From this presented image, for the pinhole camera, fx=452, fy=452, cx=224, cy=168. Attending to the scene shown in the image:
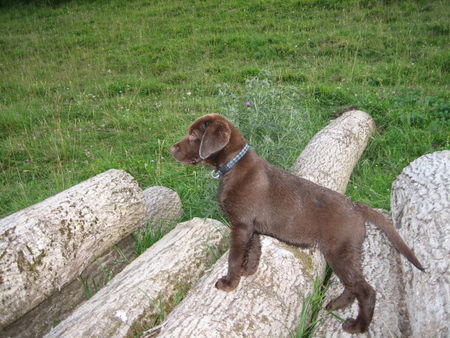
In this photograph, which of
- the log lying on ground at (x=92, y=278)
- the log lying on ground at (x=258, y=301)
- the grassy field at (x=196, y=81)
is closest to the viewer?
the log lying on ground at (x=258, y=301)

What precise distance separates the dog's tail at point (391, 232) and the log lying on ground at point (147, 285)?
4.65 ft

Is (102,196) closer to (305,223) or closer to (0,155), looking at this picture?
(305,223)

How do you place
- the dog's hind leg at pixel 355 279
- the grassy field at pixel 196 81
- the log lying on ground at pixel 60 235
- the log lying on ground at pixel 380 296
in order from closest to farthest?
the dog's hind leg at pixel 355 279 < the log lying on ground at pixel 380 296 < the log lying on ground at pixel 60 235 < the grassy field at pixel 196 81

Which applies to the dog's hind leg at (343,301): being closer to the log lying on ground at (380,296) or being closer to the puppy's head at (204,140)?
the log lying on ground at (380,296)

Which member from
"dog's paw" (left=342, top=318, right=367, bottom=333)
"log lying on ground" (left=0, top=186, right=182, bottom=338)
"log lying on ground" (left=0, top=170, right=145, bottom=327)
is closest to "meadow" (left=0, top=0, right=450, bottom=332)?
"log lying on ground" (left=0, top=186, right=182, bottom=338)

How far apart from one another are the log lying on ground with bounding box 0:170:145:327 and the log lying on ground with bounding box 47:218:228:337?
43 centimetres

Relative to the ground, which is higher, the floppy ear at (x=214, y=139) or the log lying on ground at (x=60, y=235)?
the floppy ear at (x=214, y=139)

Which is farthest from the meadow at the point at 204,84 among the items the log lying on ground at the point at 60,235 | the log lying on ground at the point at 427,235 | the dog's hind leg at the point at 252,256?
the dog's hind leg at the point at 252,256

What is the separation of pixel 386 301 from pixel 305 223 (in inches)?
36.8

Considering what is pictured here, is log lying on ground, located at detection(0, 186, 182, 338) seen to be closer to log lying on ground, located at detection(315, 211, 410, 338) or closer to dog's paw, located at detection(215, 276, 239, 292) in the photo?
dog's paw, located at detection(215, 276, 239, 292)

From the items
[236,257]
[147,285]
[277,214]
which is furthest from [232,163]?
[147,285]

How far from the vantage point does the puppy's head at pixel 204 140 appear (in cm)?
318

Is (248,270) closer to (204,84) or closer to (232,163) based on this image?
(232,163)

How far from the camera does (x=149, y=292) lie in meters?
3.40
